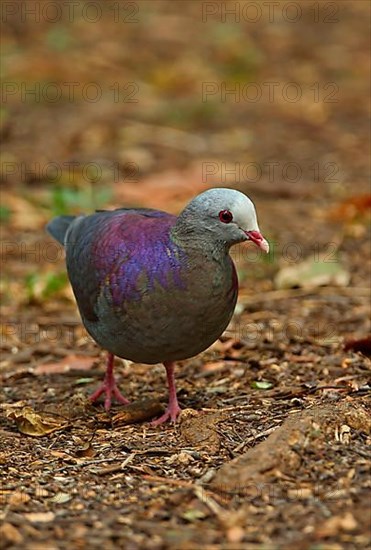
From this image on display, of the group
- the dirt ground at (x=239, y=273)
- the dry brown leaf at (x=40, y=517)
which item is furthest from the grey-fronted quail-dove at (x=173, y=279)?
the dry brown leaf at (x=40, y=517)

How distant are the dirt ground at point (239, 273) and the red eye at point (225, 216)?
80 centimetres

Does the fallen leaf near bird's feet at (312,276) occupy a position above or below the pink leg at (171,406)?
above

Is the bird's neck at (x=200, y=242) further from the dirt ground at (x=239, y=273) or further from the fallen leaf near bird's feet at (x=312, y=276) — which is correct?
the fallen leaf near bird's feet at (x=312, y=276)

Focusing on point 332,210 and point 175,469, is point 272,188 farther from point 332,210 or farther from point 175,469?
point 175,469

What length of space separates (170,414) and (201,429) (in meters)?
0.44

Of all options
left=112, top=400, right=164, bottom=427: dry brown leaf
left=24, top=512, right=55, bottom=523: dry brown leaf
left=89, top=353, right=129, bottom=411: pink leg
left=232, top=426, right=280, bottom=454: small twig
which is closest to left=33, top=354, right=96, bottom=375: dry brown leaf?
left=89, top=353, right=129, bottom=411: pink leg

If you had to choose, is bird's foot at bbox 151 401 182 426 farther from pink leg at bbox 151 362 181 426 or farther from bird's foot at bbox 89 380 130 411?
bird's foot at bbox 89 380 130 411

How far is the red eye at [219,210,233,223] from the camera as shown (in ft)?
14.0

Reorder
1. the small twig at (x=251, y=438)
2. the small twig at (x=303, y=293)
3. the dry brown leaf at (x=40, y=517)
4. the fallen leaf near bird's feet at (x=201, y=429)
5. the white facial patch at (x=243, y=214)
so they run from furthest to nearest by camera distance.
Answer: the small twig at (x=303, y=293) < the white facial patch at (x=243, y=214) < the fallen leaf near bird's feet at (x=201, y=429) < the small twig at (x=251, y=438) < the dry brown leaf at (x=40, y=517)

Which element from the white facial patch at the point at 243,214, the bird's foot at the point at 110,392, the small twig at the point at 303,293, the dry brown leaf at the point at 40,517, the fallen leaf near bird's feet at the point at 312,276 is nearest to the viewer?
the dry brown leaf at the point at 40,517

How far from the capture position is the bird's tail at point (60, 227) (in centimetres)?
550

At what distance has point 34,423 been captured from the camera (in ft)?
14.6

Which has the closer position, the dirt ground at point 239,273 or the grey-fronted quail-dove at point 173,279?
the dirt ground at point 239,273

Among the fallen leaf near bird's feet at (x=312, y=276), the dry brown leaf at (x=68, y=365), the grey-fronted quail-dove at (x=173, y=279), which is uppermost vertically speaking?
the grey-fronted quail-dove at (x=173, y=279)
